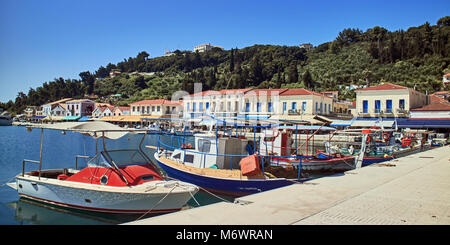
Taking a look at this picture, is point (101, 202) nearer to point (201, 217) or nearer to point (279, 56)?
point (201, 217)

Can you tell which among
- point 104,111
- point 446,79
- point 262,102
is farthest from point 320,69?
point 104,111

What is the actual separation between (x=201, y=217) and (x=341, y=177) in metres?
7.65

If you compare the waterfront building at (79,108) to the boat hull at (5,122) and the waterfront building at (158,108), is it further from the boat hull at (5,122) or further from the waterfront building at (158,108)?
the waterfront building at (158,108)

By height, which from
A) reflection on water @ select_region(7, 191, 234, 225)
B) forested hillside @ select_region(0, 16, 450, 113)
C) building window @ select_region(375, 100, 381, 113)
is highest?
forested hillside @ select_region(0, 16, 450, 113)

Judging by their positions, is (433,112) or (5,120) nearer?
(433,112)

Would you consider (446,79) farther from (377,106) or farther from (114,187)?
(114,187)

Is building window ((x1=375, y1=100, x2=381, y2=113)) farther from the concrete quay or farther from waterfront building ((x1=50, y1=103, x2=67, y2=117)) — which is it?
waterfront building ((x1=50, y1=103, x2=67, y2=117))

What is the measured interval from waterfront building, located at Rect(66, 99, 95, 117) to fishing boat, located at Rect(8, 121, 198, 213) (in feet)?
→ 277

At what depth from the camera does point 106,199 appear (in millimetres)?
9078

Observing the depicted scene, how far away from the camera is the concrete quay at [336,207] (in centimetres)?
616

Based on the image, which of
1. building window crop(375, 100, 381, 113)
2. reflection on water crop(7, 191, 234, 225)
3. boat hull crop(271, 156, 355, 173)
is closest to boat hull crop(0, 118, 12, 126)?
reflection on water crop(7, 191, 234, 225)

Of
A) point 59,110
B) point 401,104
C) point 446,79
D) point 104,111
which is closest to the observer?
point 401,104

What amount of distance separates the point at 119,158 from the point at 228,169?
→ 4.89 m

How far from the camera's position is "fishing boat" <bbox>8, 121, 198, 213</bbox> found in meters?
8.88
